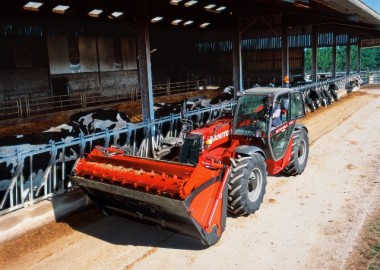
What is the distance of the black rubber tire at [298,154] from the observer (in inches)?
305

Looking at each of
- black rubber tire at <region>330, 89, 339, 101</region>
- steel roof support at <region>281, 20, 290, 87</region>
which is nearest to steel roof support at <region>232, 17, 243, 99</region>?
steel roof support at <region>281, 20, 290, 87</region>

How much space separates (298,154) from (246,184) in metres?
3.09

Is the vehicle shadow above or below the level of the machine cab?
below

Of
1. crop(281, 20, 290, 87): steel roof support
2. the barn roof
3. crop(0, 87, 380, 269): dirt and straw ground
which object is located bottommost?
crop(0, 87, 380, 269): dirt and straw ground

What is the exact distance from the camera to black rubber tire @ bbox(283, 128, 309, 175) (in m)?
7.74

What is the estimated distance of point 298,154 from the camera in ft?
27.5

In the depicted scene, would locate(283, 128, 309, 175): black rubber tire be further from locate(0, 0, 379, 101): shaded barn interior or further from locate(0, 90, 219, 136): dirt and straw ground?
locate(0, 90, 219, 136): dirt and straw ground

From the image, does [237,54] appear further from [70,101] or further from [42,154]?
[42,154]

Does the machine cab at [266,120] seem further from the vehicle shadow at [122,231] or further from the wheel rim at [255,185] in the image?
the vehicle shadow at [122,231]

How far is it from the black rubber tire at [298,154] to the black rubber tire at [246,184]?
66.4 inches

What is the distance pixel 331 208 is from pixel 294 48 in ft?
95.0

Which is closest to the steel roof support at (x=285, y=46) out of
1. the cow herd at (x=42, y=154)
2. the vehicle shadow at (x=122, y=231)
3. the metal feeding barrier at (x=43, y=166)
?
the cow herd at (x=42, y=154)

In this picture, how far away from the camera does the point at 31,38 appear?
1878 cm

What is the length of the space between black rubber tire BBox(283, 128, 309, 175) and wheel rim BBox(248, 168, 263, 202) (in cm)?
170
